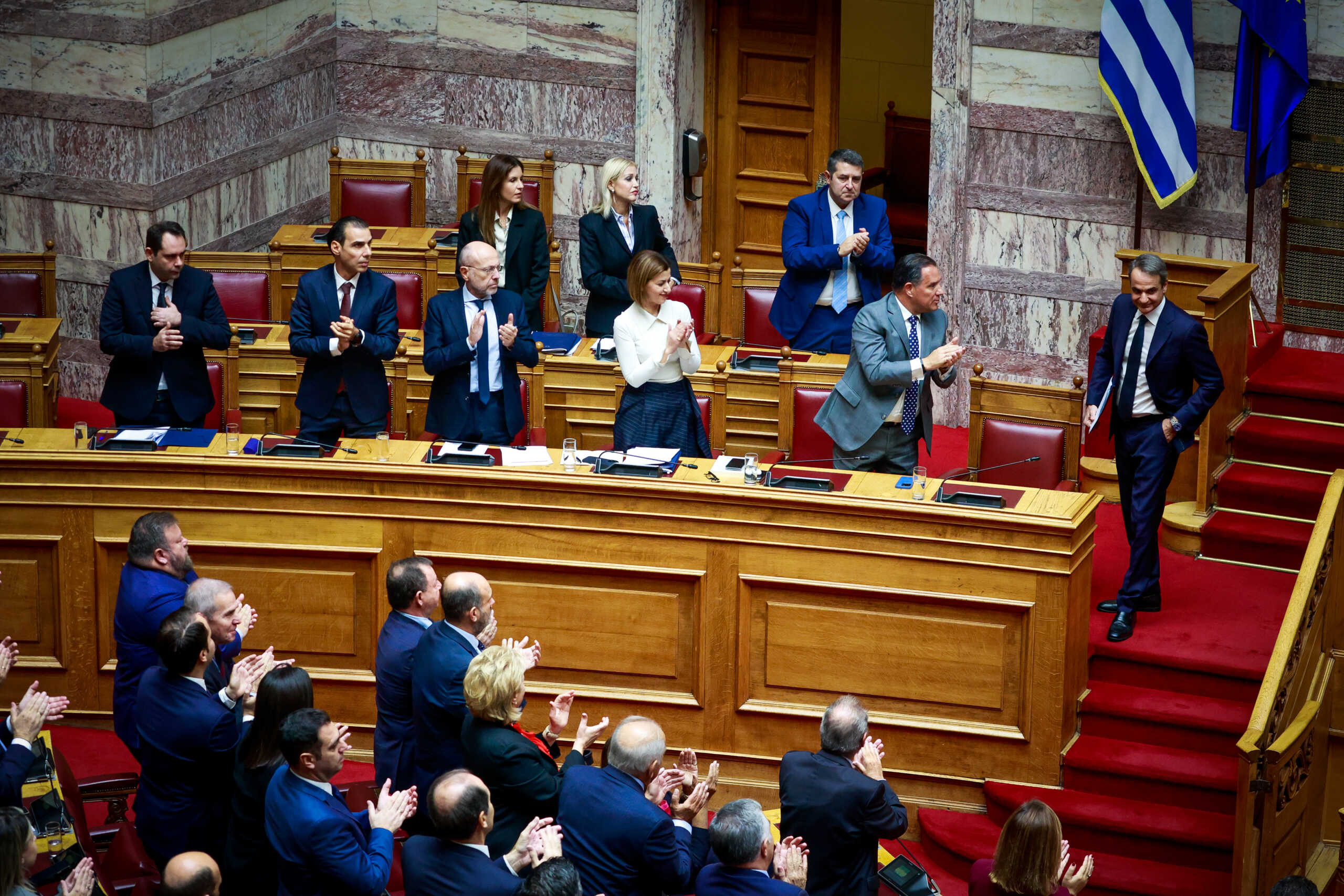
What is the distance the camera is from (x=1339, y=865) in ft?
16.7

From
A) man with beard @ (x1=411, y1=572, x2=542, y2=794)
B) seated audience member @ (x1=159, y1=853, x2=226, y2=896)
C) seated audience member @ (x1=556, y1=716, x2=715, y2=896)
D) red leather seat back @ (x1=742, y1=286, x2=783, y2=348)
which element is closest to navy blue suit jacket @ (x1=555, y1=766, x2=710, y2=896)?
seated audience member @ (x1=556, y1=716, x2=715, y2=896)

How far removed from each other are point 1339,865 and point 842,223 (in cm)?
372

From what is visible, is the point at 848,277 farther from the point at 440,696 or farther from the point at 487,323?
the point at 440,696

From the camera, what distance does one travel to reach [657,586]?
610 cm

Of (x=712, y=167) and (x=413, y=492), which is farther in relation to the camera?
(x=712, y=167)

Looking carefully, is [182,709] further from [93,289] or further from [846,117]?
[846,117]

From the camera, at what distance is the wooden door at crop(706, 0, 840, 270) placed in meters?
9.88

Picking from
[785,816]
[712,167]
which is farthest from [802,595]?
[712,167]

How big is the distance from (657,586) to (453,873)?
2.20 m

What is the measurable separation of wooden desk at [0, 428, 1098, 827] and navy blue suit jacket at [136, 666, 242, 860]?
4.88 feet

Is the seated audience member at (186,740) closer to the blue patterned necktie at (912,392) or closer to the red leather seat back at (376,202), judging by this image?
the blue patterned necktie at (912,392)

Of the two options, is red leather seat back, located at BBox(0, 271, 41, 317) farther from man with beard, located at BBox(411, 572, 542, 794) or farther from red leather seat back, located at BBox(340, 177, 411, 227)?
man with beard, located at BBox(411, 572, 542, 794)

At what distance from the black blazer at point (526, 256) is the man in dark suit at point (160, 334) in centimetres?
151

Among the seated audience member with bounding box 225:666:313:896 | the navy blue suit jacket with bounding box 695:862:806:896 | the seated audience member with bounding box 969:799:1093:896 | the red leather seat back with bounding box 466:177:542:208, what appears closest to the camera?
the navy blue suit jacket with bounding box 695:862:806:896
